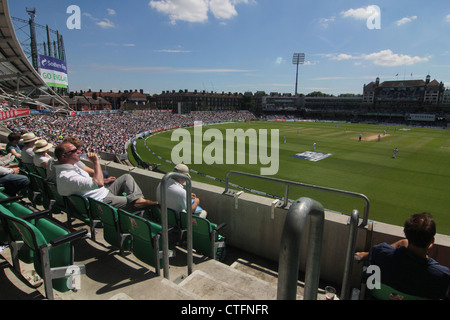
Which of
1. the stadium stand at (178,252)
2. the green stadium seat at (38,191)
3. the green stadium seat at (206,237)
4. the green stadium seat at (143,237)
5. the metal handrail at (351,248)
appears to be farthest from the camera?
the green stadium seat at (38,191)

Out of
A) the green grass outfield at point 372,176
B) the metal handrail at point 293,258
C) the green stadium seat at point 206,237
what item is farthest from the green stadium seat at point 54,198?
the green grass outfield at point 372,176

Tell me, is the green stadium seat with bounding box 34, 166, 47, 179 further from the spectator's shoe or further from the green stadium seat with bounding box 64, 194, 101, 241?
the spectator's shoe

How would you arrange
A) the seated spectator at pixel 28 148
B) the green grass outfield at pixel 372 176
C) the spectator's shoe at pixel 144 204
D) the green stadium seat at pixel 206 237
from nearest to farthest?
the green stadium seat at pixel 206 237
the spectator's shoe at pixel 144 204
the seated spectator at pixel 28 148
the green grass outfield at pixel 372 176

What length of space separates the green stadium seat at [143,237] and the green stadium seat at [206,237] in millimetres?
647

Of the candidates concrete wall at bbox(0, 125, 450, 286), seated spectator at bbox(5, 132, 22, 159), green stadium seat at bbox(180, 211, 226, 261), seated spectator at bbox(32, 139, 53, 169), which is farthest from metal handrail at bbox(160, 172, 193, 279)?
seated spectator at bbox(5, 132, 22, 159)

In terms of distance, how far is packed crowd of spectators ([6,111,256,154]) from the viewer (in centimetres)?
2885

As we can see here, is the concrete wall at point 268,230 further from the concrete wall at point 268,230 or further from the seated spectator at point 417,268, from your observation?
the seated spectator at point 417,268

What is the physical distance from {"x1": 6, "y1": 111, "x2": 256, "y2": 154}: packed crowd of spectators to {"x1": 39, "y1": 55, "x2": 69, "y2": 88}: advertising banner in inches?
217

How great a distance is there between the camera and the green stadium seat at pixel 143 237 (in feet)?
10.3

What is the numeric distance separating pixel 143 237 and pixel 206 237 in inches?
38.2

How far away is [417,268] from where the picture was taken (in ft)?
7.12
